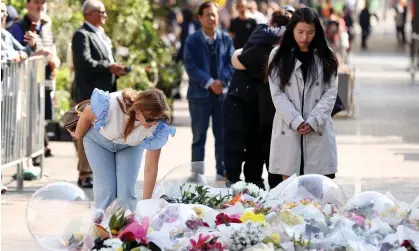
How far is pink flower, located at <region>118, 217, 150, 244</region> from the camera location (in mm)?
7689

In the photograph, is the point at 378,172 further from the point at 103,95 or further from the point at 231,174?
the point at 103,95

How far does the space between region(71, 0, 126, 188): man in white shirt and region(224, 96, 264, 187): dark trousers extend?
1211mm

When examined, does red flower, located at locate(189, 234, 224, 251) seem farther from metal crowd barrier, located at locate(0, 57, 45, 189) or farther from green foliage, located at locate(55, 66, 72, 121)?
green foliage, located at locate(55, 66, 72, 121)

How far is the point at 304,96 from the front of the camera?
1027 cm

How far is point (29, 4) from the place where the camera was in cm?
1439

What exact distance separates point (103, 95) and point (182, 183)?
2.70 feet

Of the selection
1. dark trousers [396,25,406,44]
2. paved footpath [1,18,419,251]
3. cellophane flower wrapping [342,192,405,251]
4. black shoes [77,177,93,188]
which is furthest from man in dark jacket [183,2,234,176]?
dark trousers [396,25,406,44]

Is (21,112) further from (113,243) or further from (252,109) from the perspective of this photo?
(113,243)

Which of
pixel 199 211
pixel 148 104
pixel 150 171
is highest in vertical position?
pixel 148 104

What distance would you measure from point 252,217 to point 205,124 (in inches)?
225

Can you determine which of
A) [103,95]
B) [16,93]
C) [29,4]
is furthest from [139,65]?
[103,95]

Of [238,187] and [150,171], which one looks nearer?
[150,171]

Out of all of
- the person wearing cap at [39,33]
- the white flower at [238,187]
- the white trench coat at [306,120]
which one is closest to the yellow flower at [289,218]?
the white flower at [238,187]

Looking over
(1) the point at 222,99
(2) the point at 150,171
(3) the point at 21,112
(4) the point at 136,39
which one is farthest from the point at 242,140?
(4) the point at 136,39
